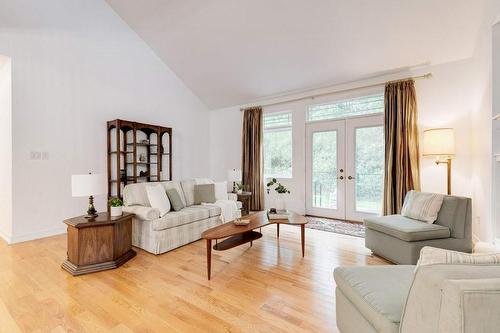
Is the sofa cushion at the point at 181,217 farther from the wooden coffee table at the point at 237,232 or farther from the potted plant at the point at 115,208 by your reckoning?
the wooden coffee table at the point at 237,232

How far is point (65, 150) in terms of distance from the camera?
4.07m

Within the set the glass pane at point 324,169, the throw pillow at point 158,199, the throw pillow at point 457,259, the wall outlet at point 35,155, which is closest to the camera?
the throw pillow at point 457,259

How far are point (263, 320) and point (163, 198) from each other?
2.20 metres

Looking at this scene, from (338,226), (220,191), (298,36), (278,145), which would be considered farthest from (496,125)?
(220,191)

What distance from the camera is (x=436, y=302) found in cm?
82

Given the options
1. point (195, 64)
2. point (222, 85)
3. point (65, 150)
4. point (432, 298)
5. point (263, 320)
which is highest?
point (195, 64)

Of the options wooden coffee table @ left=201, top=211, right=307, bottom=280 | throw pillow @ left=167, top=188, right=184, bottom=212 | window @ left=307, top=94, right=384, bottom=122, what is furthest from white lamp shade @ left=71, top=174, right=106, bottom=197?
window @ left=307, top=94, right=384, bottom=122

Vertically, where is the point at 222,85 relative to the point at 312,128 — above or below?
above

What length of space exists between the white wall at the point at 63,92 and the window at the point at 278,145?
2691 mm

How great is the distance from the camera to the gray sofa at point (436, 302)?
739mm

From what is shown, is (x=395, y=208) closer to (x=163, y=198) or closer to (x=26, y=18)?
(x=163, y=198)

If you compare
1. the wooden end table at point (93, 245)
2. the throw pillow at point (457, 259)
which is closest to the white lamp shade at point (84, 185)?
the wooden end table at point (93, 245)

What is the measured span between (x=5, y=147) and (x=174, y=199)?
274 cm

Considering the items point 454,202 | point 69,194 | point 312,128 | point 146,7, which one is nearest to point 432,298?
point 454,202
